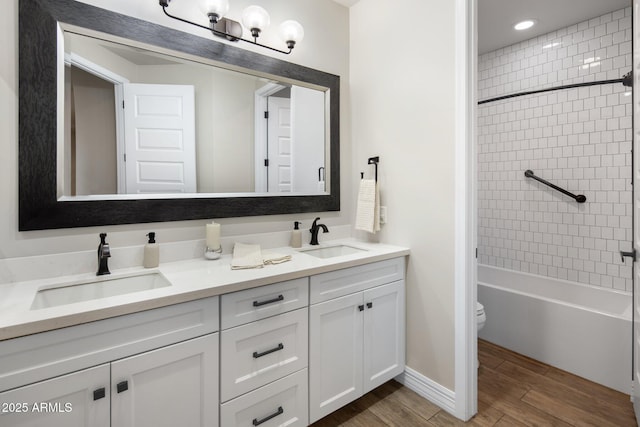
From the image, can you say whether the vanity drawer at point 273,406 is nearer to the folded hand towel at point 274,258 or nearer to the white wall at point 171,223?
the folded hand towel at point 274,258

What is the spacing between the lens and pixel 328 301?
155cm

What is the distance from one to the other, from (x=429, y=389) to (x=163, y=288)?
1.59m

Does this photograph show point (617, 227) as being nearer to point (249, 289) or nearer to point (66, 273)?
point (249, 289)

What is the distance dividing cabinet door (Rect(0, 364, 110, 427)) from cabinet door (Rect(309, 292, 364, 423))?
2.70 feet

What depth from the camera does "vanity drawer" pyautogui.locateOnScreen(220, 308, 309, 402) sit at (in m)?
1.23

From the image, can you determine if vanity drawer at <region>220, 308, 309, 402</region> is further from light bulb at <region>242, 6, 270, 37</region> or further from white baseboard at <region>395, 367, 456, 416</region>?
light bulb at <region>242, 6, 270, 37</region>

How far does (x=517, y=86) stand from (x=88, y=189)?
3.43 m

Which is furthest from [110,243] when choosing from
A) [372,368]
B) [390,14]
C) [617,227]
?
[617,227]

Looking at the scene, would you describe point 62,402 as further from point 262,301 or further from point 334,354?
point 334,354

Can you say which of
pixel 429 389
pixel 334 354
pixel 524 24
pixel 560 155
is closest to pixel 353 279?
pixel 334 354

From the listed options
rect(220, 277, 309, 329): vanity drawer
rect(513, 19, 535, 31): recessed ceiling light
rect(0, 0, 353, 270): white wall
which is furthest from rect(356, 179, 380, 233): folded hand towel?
rect(513, 19, 535, 31): recessed ceiling light

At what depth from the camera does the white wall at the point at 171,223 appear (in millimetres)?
1231

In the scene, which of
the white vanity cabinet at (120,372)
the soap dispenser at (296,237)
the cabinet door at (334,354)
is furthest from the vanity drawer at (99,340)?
the soap dispenser at (296,237)

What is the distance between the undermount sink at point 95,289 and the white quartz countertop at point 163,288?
2cm
